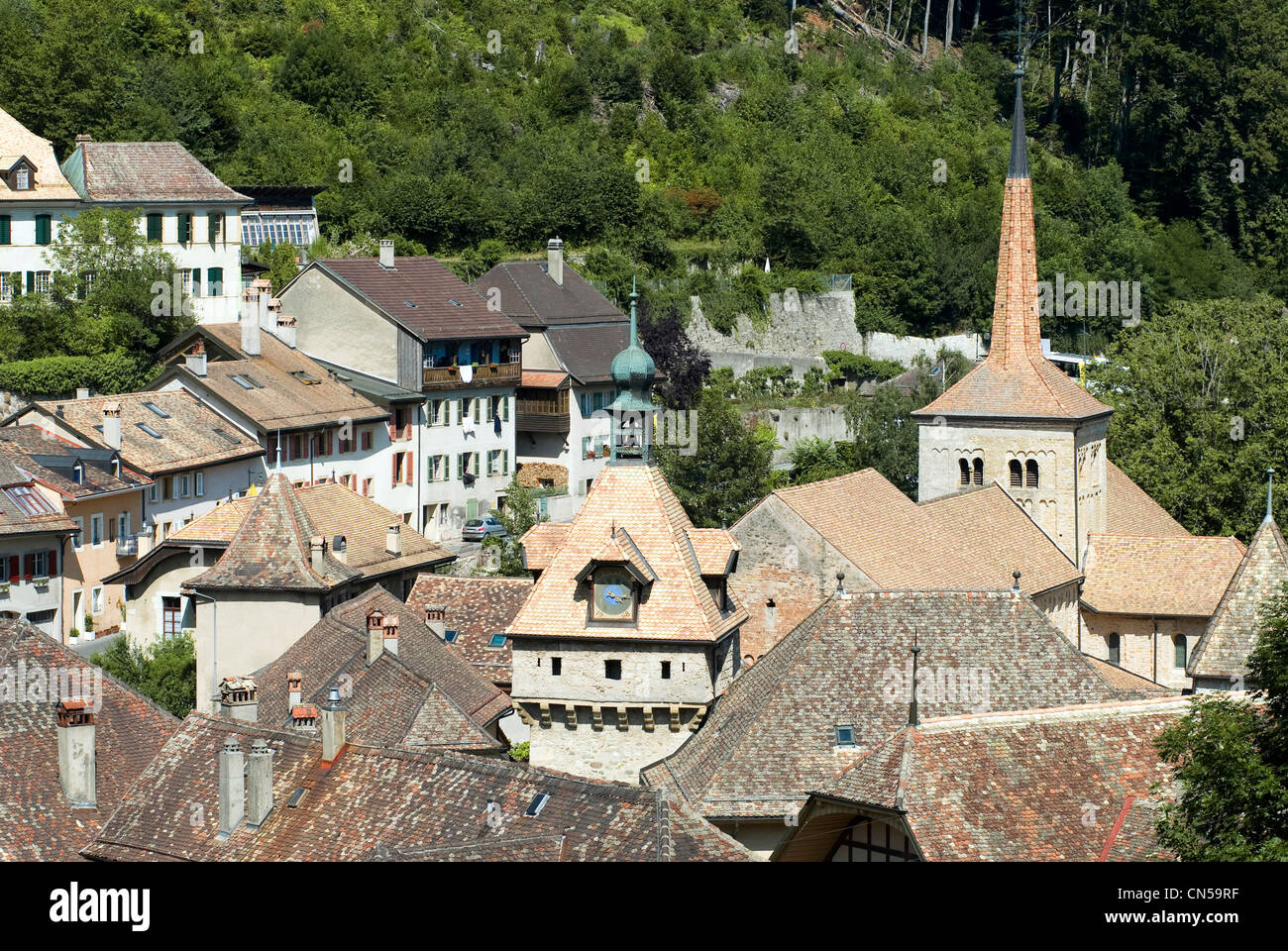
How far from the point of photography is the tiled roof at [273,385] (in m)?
64.4

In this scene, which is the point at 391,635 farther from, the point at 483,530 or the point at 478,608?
the point at 483,530

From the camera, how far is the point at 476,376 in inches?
2884

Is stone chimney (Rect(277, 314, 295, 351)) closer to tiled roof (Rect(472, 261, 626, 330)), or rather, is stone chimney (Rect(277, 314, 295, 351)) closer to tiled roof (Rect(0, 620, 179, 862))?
tiled roof (Rect(472, 261, 626, 330))

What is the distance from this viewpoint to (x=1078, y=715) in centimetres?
3136

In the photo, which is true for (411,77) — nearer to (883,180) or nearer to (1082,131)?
(883,180)

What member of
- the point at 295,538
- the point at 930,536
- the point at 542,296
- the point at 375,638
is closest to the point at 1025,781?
the point at 375,638

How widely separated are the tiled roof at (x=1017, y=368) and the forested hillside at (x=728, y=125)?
25.2 metres

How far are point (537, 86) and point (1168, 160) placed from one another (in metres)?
35.2

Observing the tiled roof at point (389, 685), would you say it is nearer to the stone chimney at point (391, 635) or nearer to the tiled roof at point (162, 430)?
the stone chimney at point (391, 635)

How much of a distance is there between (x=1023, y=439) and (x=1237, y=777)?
35.9 m

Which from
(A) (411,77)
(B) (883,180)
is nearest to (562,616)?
(A) (411,77)

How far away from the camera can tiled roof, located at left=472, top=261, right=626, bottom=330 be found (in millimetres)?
78062
